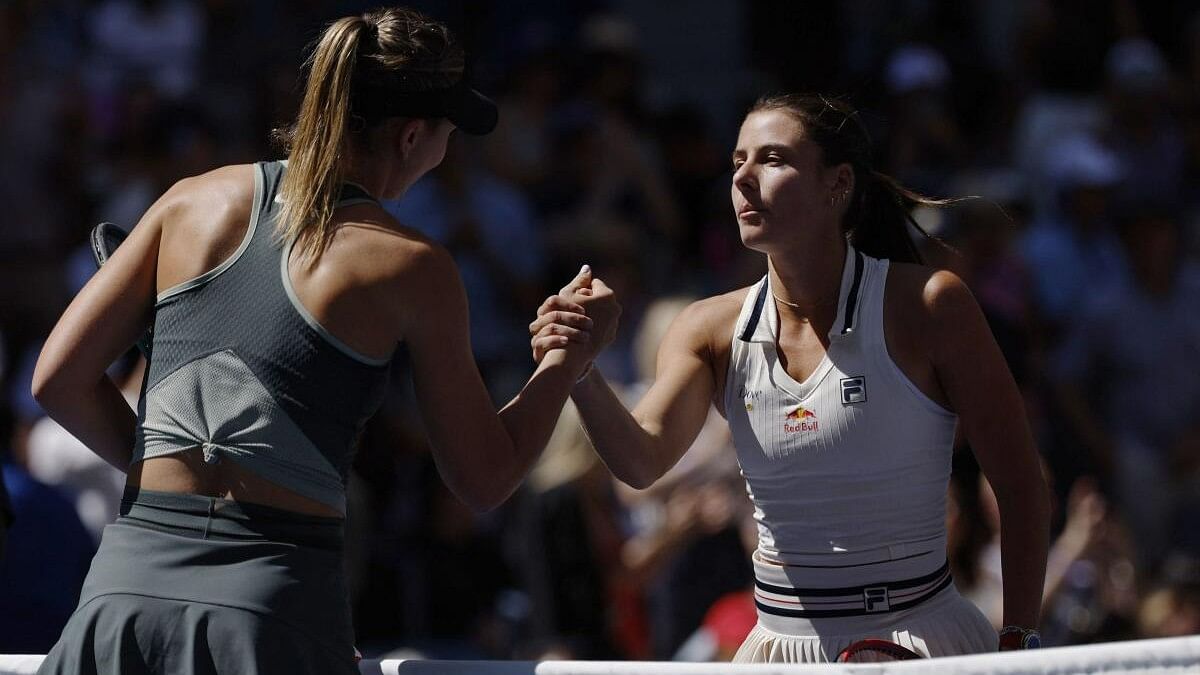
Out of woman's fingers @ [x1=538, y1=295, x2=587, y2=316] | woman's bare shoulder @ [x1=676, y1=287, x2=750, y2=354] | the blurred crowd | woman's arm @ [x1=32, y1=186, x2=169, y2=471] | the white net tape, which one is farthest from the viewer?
the blurred crowd

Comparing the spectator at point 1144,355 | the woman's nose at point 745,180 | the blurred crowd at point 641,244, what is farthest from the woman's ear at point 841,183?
the spectator at point 1144,355

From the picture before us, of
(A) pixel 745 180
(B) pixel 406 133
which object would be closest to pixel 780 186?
(A) pixel 745 180

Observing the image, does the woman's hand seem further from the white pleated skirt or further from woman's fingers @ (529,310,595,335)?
the white pleated skirt

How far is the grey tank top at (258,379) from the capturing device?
2.59 meters

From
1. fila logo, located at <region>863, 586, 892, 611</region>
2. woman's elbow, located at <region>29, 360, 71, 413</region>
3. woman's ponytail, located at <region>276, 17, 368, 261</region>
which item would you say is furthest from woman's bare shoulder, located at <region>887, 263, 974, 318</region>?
woman's elbow, located at <region>29, 360, 71, 413</region>

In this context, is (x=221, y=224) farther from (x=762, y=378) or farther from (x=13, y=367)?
(x=13, y=367)

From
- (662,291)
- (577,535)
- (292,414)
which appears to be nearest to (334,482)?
(292,414)

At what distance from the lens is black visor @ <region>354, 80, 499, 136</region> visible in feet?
9.00

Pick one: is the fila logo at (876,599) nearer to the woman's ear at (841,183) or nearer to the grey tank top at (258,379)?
the woman's ear at (841,183)

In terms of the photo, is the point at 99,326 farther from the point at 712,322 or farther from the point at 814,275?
the point at 814,275

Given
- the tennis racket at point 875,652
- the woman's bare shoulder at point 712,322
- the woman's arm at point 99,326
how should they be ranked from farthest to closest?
1. the woman's bare shoulder at point 712,322
2. the tennis racket at point 875,652
3. the woman's arm at point 99,326

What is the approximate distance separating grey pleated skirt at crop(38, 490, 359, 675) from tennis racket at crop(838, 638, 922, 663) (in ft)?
2.85

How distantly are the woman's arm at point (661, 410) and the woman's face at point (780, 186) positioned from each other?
264 mm

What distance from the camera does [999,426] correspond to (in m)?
3.11
